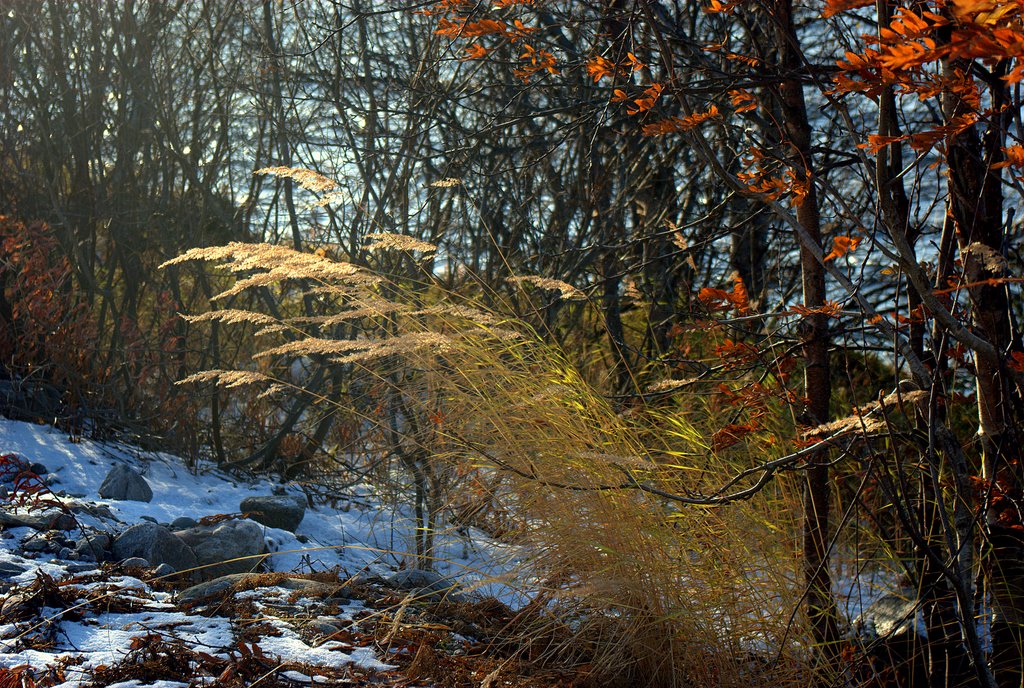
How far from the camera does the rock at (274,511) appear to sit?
4.25 metres

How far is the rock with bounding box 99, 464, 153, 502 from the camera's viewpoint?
3.98 metres

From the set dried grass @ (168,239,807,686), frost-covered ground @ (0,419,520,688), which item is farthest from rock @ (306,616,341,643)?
dried grass @ (168,239,807,686)

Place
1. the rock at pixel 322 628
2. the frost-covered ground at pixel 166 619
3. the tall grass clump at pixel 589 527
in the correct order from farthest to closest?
the rock at pixel 322 628, the tall grass clump at pixel 589 527, the frost-covered ground at pixel 166 619

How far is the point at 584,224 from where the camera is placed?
15.3 ft

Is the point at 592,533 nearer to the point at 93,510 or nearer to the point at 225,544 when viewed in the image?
the point at 225,544

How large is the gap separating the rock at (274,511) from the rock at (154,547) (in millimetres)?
958

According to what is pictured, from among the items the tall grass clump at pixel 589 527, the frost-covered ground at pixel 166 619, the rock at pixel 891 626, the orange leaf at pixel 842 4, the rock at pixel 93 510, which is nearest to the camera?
the orange leaf at pixel 842 4

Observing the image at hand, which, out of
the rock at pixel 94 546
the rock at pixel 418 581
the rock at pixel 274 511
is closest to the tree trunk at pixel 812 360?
the rock at pixel 418 581

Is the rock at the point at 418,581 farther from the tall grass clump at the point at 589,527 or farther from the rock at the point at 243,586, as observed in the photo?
the tall grass clump at the point at 589,527

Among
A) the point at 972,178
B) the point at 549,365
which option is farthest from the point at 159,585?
the point at 972,178

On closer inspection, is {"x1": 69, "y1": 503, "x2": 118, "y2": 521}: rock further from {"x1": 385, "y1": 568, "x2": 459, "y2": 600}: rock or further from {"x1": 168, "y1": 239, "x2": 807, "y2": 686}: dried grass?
{"x1": 168, "y1": 239, "x2": 807, "y2": 686}: dried grass

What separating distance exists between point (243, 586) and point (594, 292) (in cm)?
255

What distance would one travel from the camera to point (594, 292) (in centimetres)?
469

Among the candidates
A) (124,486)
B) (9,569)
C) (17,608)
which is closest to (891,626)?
(17,608)
